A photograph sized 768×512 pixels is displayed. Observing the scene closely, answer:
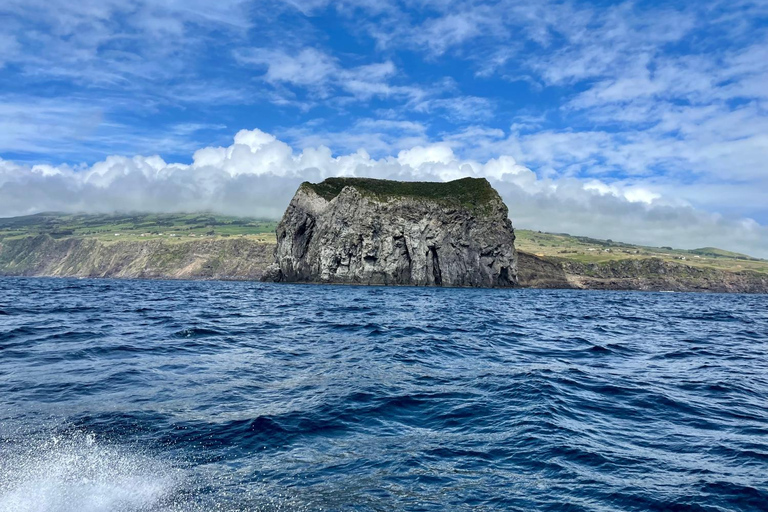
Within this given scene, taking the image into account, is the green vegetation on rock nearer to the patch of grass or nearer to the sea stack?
the patch of grass

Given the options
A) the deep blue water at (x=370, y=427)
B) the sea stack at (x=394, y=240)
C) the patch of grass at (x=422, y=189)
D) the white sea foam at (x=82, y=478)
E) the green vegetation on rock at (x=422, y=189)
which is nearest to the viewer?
the white sea foam at (x=82, y=478)

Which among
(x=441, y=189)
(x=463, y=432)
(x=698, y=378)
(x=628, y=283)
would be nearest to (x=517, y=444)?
(x=463, y=432)

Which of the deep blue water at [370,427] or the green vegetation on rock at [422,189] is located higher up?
the green vegetation on rock at [422,189]

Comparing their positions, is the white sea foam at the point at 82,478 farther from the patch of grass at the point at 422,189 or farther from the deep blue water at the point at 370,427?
the patch of grass at the point at 422,189

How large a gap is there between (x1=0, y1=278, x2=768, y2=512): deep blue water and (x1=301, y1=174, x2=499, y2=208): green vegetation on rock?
10423cm

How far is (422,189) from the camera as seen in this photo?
133 meters

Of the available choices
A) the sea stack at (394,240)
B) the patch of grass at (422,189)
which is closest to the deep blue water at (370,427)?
the sea stack at (394,240)

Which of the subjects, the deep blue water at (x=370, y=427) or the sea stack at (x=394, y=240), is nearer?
the deep blue water at (x=370, y=427)

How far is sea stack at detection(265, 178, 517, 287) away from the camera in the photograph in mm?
117500

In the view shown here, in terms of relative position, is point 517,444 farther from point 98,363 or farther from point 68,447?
point 98,363

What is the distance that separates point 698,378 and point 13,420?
63.7 ft

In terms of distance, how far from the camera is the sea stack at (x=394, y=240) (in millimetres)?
117500

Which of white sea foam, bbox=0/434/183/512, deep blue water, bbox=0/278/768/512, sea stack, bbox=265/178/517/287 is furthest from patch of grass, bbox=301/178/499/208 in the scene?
white sea foam, bbox=0/434/183/512

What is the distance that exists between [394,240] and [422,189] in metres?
23.1
